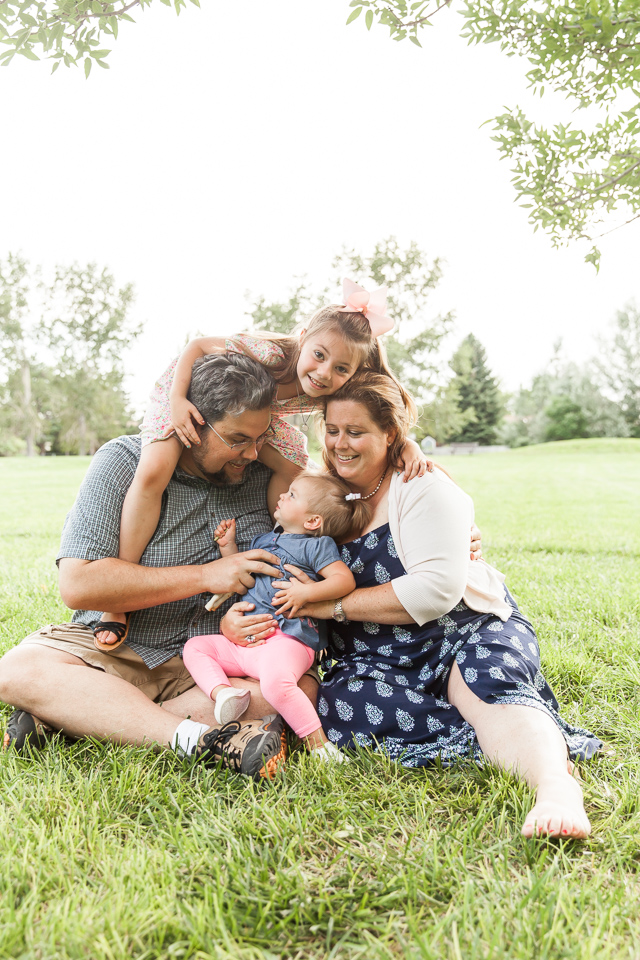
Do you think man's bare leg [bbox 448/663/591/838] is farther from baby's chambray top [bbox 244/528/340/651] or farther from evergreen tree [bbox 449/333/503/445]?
evergreen tree [bbox 449/333/503/445]

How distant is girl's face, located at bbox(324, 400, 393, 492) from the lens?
2412 millimetres

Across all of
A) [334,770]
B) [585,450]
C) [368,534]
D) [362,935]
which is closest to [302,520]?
[368,534]

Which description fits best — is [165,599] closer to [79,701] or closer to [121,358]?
[79,701]

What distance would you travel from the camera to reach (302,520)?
8.34 ft

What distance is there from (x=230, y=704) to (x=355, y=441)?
105 centimetres

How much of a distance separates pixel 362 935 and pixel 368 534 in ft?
4.38

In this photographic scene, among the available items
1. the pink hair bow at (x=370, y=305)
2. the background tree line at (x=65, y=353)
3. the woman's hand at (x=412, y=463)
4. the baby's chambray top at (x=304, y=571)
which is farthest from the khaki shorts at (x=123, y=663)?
the background tree line at (x=65, y=353)

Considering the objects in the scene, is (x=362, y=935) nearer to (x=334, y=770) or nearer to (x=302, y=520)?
(x=334, y=770)

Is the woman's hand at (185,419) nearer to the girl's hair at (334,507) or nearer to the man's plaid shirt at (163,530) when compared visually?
the man's plaid shirt at (163,530)

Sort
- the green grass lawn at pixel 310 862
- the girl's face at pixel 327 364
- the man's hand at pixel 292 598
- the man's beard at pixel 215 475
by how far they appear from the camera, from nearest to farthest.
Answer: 1. the green grass lawn at pixel 310 862
2. the man's hand at pixel 292 598
3. the man's beard at pixel 215 475
4. the girl's face at pixel 327 364

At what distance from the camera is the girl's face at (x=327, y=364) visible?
2746 mm

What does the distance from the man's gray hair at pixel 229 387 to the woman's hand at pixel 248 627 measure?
76 centimetres

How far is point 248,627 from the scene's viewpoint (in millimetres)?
2430

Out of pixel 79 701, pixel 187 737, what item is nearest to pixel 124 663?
pixel 79 701
